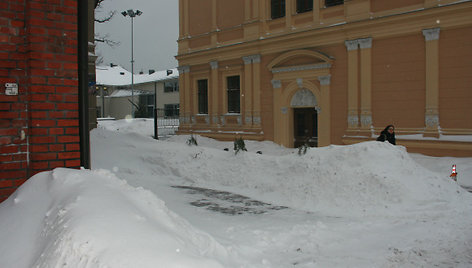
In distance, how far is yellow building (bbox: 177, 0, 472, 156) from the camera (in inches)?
503

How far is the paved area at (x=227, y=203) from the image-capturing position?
6.67m

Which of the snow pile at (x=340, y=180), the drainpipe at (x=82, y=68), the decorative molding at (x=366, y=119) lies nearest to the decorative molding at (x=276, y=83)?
the decorative molding at (x=366, y=119)

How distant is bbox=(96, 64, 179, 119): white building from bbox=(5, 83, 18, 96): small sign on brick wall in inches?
1501

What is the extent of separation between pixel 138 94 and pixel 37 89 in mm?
46859

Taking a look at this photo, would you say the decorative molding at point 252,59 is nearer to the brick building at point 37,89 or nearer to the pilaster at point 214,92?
the pilaster at point 214,92

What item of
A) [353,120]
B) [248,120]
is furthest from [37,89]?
[248,120]

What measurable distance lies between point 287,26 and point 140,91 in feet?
118

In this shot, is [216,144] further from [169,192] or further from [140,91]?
[140,91]

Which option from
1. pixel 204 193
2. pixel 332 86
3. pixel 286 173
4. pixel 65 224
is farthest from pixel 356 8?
pixel 65 224

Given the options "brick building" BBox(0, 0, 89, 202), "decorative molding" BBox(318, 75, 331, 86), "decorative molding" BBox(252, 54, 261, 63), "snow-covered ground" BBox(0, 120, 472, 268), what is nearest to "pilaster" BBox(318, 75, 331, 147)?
"decorative molding" BBox(318, 75, 331, 86)

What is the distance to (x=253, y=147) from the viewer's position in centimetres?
1723

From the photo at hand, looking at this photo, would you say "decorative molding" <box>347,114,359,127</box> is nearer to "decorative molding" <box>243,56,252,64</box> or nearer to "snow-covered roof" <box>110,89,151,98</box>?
"decorative molding" <box>243,56,252,64</box>

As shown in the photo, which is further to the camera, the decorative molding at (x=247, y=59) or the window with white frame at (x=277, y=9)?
the decorative molding at (x=247, y=59)

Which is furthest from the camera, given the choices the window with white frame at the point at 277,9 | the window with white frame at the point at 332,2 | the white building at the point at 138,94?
the white building at the point at 138,94
